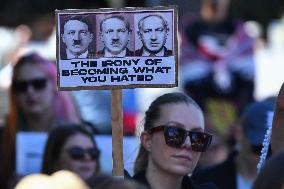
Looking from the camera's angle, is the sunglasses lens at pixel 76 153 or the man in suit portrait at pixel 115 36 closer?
the man in suit portrait at pixel 115 36

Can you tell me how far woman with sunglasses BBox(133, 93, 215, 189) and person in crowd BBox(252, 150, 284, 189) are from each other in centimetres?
126

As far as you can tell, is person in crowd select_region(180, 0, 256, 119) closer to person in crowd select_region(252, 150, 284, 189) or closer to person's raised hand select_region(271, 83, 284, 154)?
person's raised hand select_region(271, 83, 284, 154)

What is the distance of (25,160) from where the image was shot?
7.95 m

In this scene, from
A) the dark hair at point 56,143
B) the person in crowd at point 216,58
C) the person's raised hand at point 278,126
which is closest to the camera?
the person's raised hand at point 278,126

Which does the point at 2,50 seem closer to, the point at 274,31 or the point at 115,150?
the point at 274,31

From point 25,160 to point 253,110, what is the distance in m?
1.73

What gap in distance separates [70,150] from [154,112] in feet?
4.47

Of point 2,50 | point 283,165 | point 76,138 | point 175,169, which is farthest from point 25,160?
point 2,50

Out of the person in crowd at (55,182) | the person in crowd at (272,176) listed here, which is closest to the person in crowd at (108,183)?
the person in crowd at (55,182)

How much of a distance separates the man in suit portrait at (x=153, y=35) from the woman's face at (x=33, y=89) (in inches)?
112

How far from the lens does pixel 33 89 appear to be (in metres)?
8.16

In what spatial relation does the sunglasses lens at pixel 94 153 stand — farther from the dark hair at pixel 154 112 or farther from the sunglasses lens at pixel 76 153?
the dark hair at pixel 154 112

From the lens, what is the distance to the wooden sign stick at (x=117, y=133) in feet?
17.5

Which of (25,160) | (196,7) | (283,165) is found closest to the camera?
(283,165)
